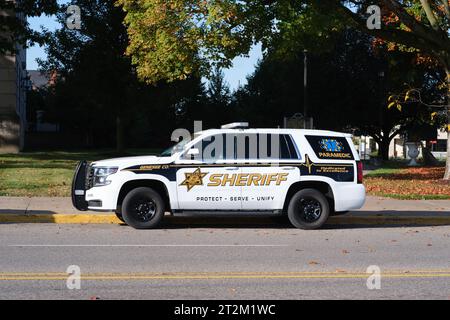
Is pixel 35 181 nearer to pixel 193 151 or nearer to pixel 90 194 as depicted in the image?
pixel 90 194

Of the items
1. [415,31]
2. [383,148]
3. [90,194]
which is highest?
[415,31]

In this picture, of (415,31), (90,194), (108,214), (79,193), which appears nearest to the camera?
(90,194)

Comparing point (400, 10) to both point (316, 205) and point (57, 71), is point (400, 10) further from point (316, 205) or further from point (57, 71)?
point (57, 71)

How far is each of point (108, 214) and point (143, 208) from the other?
5.85ft

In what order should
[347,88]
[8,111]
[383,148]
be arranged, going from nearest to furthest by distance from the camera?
1. [8,111]
2. [347,88]
3. [383,148]

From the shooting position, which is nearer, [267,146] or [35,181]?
[267,146]

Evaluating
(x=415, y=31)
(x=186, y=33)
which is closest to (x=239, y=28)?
(x=186, y=33)

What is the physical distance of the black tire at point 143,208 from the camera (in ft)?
41.5

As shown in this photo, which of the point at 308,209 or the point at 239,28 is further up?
the point at 239,28

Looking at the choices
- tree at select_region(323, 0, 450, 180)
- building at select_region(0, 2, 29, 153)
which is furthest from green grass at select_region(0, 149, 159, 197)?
building at select_region(0, 2, 29, 153)

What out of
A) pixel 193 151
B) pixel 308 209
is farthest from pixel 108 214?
pixel 308 209

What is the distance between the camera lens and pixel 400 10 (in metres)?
21.9

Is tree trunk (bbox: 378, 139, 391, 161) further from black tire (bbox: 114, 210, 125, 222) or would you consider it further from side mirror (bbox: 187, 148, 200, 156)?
side mirror (bbox: 187, 148, 200, 156)

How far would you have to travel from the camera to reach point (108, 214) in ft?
46.9
